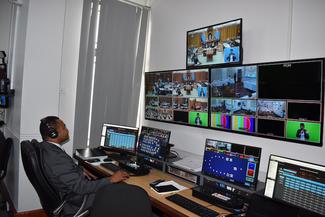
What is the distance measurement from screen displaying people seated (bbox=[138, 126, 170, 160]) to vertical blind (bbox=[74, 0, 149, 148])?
87cm

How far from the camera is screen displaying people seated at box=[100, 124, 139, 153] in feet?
10.2

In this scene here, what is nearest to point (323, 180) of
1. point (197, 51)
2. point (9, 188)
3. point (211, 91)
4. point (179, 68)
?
point (211, 91)

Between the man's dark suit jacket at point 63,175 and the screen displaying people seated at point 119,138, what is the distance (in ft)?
3.46

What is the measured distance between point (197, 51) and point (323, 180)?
1736 millimetres

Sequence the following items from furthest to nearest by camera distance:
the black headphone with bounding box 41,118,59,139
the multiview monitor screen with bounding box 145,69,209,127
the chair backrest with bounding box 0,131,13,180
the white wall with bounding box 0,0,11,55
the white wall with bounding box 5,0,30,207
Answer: the white wall with bounding box 0,0,11,55 → the chair backrest with bounding box 0,131,13,180 → the white wall with bounding box 5,0,30,207 → the multiview monitor screen with bounding box 145,69,209,127 → the black headphone with bounding box 41,118,59,139

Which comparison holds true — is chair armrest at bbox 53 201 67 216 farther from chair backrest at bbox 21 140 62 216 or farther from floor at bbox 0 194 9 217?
floor at bbox 0 194 9 217

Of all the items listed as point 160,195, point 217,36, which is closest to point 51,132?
point 160,195

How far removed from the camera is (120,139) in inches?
126

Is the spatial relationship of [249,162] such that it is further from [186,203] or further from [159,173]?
[159,173]

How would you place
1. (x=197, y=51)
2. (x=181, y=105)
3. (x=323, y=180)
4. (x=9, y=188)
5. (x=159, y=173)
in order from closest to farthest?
1. (x=323, y=180)
2. (x=159, y=173)
3. (x=197, y=51)
4. (x=181, y=105)
5. (x=9, y=188)

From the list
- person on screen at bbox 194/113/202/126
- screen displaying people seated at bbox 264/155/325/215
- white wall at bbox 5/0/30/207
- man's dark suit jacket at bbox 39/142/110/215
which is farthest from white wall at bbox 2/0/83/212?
screen displaying people seated at bbox 264/155/325/215

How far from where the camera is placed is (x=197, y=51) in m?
2.88

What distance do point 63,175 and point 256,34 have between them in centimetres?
200

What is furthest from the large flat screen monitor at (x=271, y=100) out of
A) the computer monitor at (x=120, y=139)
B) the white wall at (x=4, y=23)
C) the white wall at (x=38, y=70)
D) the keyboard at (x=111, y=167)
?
the white wall at (x=4, y=23)
